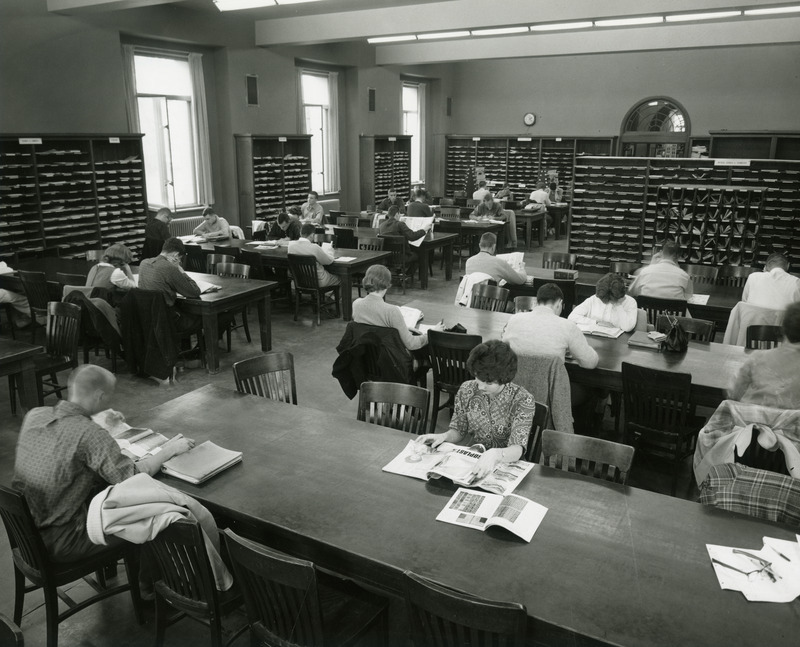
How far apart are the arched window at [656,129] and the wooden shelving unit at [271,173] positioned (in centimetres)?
842

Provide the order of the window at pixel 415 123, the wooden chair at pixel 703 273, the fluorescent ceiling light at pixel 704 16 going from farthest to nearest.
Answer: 1. the window at pixel 415 123
2. the fluorescent ceiling light at pixel 704 16
3. the wooden chair at pixel 703 273

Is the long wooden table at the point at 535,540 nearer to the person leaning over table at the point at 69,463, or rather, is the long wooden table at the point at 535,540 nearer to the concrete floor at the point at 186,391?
the person leaning over table at the point at 69,463

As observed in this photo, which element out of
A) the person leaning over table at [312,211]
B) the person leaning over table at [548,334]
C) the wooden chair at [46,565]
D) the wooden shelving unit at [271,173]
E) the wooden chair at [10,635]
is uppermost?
the wooden shelving unit at [271,173]

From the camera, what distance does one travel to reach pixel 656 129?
16.8m

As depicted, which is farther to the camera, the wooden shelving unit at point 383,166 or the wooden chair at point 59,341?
the wooden shelving unit at point 383,166

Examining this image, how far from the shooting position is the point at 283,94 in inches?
523

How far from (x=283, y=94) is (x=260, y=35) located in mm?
1216

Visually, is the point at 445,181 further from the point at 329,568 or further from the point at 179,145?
the point at 329,568

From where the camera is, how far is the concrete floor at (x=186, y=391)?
3.21 m

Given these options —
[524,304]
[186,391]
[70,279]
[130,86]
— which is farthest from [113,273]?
[130,86]

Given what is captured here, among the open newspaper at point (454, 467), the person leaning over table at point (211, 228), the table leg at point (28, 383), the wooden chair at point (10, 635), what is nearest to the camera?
the wooden chair at point (10, 635)

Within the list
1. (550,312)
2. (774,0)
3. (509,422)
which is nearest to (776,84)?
(774,0)

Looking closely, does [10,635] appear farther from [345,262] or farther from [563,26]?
[563,26]

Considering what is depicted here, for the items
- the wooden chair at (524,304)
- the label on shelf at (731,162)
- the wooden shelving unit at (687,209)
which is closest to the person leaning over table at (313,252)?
the wooden chair at (524,304)
